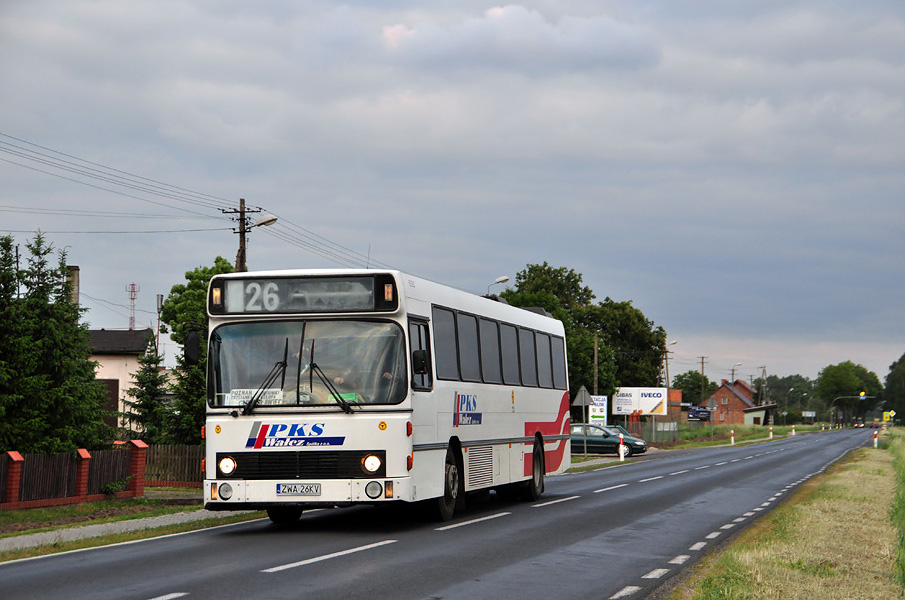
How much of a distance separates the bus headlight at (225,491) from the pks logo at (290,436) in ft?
1.82

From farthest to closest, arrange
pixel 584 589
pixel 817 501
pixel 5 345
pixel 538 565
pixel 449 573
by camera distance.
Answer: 1. pixel 817 501
2. pixel 5 345
3. pixel 538 565
4. pixel 449 573
5. pixel 584 589

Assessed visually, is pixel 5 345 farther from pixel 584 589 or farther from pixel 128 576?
pixel 584 589

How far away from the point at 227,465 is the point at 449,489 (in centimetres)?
359

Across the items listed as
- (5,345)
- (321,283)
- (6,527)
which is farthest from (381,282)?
(5,345)

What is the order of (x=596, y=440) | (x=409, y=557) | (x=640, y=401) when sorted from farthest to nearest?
(x=640, y=401) < (x=596, y=440) < (x=409, y=557)

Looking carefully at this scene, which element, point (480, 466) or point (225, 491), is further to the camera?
point (480, 466)

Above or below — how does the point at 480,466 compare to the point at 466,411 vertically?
below

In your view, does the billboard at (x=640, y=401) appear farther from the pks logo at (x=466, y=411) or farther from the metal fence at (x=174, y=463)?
the pks logo at (x=466, y=411)

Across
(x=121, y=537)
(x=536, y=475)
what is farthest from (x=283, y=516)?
(x=536, y=475)

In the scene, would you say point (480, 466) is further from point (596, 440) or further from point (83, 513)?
point (596, 440)

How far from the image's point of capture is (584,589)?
1029 centimetres

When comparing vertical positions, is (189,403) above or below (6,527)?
above

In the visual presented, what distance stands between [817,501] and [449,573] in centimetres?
1386

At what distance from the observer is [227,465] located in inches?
563
